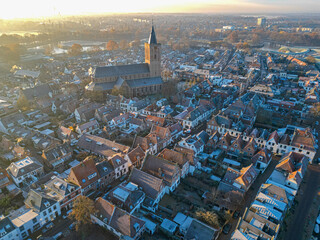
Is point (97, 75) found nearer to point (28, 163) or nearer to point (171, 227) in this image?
point (28, 163)

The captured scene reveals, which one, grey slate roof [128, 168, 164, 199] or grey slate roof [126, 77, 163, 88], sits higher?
grey slate roof [126, 77, 163, 88]

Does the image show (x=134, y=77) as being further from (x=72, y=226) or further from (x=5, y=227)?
(x=5, y=227)

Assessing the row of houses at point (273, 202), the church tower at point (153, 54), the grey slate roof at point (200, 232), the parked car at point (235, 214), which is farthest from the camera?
the church tower at point (153, 54)

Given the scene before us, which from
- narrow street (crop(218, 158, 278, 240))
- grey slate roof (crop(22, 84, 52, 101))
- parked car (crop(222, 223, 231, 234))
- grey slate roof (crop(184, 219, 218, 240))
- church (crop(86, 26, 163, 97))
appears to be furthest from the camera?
church (crop(86, 26, 163, 97))

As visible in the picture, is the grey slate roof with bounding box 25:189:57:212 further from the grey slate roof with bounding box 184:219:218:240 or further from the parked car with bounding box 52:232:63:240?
the grey slate roof with bounding box 184:219:218:240

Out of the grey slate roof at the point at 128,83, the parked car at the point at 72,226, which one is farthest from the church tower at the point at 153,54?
the parked car at the point at 72,226

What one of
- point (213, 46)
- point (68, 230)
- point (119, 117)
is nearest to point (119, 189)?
point (68, 230)

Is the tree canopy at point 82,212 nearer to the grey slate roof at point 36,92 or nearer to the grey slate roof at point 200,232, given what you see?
the grey slate roof at point 200,232

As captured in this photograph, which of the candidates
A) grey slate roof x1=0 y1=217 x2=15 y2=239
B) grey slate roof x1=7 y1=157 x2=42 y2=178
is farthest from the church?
grey slate roof x1=0 y1=217 x2=15 y2=239

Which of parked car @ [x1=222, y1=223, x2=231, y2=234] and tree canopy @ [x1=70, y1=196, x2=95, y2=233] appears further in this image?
parked car @ [x1=222, y1=223, x2=231, y2=234]
